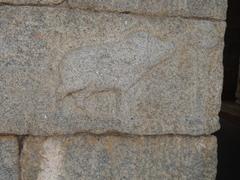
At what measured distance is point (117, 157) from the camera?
2.26 m

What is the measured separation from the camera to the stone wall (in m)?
2.11

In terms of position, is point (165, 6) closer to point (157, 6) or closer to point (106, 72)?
point (157, 6)

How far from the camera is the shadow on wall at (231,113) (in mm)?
4945

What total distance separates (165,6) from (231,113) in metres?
5.11

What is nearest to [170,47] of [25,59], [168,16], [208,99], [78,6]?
[168,16]

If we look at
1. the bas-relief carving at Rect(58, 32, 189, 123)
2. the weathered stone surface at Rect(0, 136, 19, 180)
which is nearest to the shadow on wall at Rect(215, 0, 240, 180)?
the bas-relief carving at Rect(58, 32, 189, 123)

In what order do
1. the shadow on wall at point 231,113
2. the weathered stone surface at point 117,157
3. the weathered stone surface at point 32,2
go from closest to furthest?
the weathered stone surface at point 32,2 < the weathered stone surface at point 117,157 < the shadow on wall at point 231,113

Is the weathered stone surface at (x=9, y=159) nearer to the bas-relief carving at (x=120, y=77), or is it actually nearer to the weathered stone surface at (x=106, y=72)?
the weathered stone surface at (x=106, y=72)

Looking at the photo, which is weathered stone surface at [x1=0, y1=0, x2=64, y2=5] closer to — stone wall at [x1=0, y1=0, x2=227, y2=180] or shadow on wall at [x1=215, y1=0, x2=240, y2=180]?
stone wall at [x1=0, y1=0, x2=227, y2=180]

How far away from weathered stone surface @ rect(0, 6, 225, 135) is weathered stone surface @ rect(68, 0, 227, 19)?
0.03 meters

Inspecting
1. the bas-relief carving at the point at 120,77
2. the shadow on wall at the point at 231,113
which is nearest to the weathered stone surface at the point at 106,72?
the bas-relief carving at the point at 120,77

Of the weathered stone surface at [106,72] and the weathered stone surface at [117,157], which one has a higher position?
the weathered stone surface at [106,72]

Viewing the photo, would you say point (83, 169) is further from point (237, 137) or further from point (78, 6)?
point (237, 137)

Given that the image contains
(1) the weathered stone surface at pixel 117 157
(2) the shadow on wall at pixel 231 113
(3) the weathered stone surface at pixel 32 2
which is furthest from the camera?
(2) the shadow on wall at pixel 231 113
